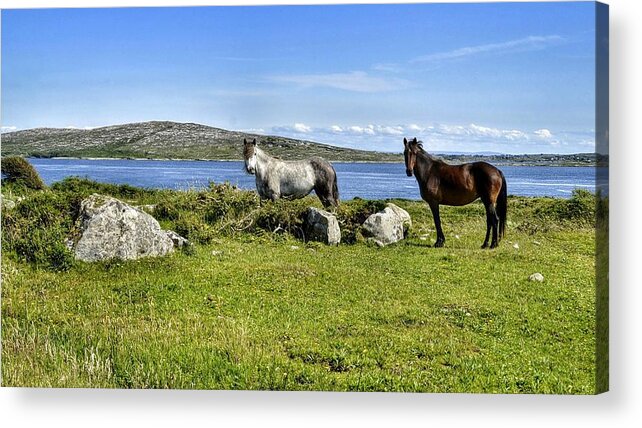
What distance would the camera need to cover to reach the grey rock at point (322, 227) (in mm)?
7973

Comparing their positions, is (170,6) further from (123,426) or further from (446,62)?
(123,426)

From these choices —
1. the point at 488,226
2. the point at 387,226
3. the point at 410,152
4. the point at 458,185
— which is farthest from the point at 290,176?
the point at 488,226

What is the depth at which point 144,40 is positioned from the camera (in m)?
7.87

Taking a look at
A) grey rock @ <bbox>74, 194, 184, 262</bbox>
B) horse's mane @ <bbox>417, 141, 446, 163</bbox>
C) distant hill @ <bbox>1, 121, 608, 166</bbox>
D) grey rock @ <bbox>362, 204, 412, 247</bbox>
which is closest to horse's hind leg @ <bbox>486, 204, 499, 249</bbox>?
distant hill @ <bbox>1, 121, 608, 166</bbox>

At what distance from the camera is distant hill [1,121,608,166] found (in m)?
7.82

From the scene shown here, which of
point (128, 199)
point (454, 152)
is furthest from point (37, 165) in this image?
point (454, 152)

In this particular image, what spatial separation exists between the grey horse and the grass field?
0.48 feet

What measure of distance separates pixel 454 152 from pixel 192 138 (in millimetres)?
2450

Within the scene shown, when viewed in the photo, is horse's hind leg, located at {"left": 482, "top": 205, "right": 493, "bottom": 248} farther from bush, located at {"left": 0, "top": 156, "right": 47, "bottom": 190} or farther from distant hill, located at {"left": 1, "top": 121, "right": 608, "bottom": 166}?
bush, located at {"left": 0, "top": 156, "right": 47, "bottom": 190}

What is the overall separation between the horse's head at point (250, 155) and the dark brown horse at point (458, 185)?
1402mm

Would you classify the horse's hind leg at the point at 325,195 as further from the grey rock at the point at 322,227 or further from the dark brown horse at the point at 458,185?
the dark brown horse at the point at 458,185

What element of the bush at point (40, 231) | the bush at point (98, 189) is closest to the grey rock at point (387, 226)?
the bush at point (98, 189)

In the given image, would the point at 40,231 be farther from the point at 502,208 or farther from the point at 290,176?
the point at 502,208

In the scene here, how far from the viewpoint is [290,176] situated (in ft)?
26.7
